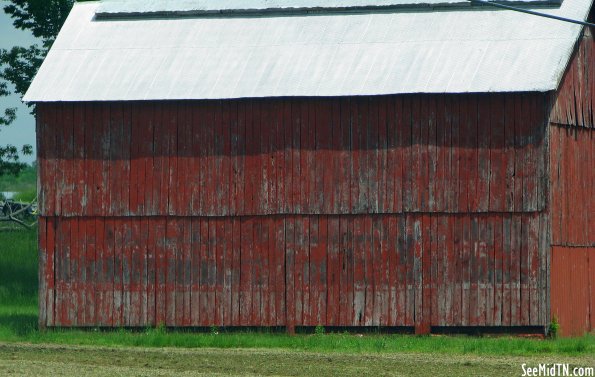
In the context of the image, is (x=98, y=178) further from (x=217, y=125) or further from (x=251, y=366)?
(x=251, y=366)

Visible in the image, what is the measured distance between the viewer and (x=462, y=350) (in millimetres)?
23797

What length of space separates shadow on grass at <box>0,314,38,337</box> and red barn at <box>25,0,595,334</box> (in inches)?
24.2

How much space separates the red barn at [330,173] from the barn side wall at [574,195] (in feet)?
0.22

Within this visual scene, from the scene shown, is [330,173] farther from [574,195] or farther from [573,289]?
[573,289]

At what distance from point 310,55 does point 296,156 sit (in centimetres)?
228

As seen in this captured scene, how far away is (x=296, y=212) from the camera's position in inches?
1055

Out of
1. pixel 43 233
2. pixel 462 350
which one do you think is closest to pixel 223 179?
pixel 43 233

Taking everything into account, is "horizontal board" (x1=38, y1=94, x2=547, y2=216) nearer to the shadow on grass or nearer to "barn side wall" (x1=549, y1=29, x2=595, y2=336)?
"barn side wall" (x1=549, y1=29, x2=595, y2=336)

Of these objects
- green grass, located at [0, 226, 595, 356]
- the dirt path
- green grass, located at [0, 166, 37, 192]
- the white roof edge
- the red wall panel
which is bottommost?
the dirt path

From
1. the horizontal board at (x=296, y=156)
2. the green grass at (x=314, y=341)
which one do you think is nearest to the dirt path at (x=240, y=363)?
the green grass at (x=314, y=341)

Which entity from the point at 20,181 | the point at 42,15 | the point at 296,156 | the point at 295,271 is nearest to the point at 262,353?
the point at 295,271

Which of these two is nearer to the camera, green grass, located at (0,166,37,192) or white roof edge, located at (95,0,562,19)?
white roof edge, located at (95,0,562,19)

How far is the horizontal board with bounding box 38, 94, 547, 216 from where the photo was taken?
2583cm

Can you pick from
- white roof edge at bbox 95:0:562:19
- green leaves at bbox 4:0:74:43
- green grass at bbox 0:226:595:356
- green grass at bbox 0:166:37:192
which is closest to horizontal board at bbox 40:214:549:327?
green grass at bbox 0:226:595:356
